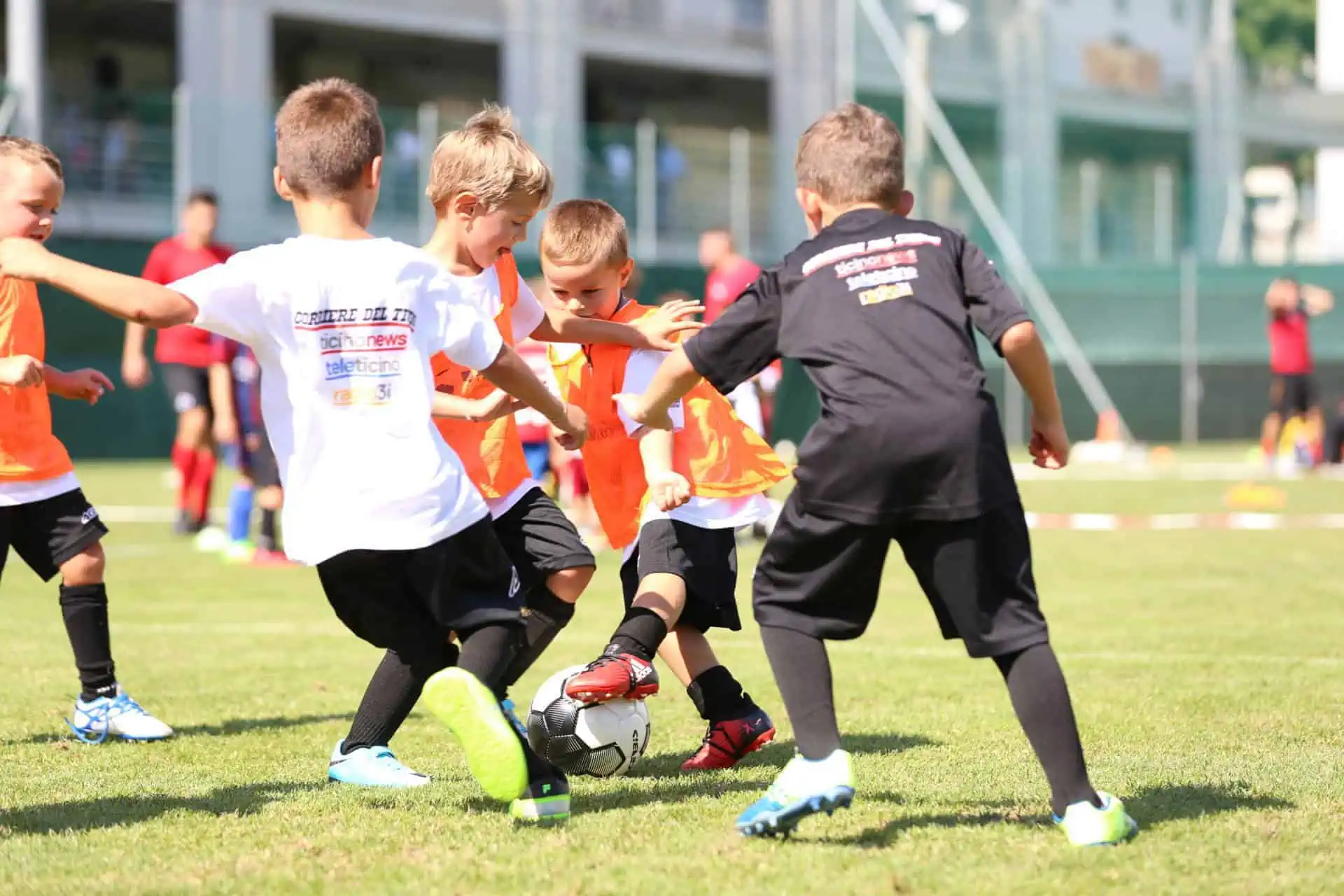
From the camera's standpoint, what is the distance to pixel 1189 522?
14617 mm

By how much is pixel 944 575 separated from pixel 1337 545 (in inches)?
354

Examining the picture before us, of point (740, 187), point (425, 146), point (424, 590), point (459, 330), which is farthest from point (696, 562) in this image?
point (740, 187)

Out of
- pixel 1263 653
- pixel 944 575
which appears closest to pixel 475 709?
pixel 944 575

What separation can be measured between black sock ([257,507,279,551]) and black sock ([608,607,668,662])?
698 centimetres

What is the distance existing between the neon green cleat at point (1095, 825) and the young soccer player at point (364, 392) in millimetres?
1166

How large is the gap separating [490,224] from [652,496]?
0.85m

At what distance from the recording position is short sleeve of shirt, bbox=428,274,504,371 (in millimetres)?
4273

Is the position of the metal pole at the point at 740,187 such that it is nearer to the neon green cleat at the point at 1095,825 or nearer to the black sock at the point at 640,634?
the black sock at the point at 640,634

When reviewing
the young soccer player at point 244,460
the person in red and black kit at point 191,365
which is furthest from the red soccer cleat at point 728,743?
the person in red and black kit at point 191,365

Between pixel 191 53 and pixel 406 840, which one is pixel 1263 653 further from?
pixel 191 53

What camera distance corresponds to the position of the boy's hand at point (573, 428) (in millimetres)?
4613

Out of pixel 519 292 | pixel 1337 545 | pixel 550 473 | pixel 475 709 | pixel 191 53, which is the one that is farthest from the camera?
pixel 191 53

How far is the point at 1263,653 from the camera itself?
7.37 m

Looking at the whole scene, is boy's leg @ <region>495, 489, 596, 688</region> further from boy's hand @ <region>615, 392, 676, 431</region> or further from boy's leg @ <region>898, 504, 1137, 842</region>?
boy's leg @ <region>898, 504, 1137, 842</region>
